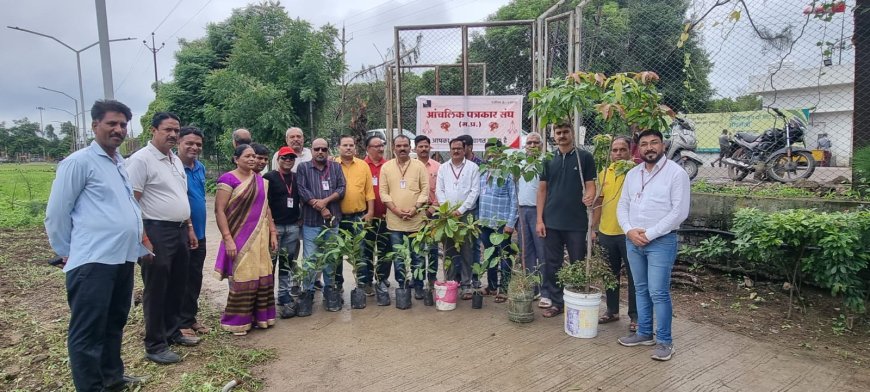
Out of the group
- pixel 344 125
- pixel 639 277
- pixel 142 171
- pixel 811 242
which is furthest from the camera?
pixel 344 125

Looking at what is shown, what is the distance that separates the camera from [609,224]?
413cm

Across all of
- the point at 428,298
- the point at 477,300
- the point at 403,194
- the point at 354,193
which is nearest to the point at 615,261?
the point at 477,300

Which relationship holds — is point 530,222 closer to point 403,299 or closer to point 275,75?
point 403,299

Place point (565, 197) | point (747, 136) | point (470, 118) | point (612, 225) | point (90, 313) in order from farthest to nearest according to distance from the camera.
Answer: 1. point (747, 136)
2. point (470, 118)
3. point (565, 197)
4. point (612, 225)
5. point (90, 313)

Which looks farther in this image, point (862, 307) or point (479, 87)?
point (479, 87)

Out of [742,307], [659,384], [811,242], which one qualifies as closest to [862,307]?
[811,242]

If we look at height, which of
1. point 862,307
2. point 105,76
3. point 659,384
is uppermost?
point 105,76

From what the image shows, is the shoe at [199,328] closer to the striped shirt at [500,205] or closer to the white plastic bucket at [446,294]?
the white plastic bucket at [446,294]

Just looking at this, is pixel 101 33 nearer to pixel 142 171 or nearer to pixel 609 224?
pixel 142 171

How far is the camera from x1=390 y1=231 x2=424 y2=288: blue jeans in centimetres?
482

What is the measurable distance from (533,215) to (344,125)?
1095 cm

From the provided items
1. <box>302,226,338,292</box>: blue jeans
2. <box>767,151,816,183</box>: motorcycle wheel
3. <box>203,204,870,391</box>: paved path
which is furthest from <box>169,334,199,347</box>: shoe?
<box>767,151,816,183</box>: motorcycle wheel

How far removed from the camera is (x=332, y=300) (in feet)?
15.3

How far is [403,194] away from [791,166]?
4901 millimetres
